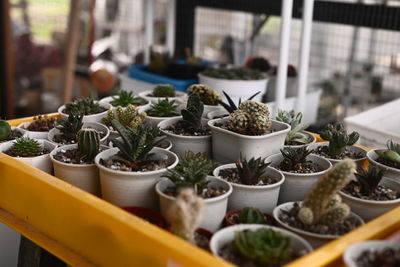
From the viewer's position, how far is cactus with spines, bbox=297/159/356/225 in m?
1.08

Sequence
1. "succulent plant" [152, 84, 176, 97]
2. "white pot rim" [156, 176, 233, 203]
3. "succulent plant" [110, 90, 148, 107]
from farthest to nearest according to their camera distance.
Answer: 1. "succulent plant" [152, 84, 176, 97]
2. "succulent plant" [110, 90, 148, 107]
3. "white pot rim" [156, 176, 233, 203]

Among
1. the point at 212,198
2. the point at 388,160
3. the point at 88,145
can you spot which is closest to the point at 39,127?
the point at 88,145

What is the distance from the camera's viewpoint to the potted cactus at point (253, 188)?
1.29 m

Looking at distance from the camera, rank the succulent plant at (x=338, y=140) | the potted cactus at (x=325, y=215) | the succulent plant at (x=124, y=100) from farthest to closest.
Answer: the succulent plant at (x=124, y=100) → the succulent plant at (x=338, y=140) → the potted cactus at (x=325, y=215)

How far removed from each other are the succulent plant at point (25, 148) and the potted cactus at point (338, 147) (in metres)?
0.84

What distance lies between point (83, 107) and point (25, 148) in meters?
0.33

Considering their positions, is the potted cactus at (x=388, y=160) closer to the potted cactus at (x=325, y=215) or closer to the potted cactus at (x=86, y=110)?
the potted cactus at (x=325, y=215)

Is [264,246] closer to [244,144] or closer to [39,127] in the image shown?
[244,144]

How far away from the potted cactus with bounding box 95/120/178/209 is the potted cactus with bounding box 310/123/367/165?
0.48 m

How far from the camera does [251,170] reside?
1.30 m

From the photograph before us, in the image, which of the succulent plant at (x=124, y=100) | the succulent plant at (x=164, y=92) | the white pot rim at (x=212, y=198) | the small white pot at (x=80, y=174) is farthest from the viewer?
the succulent plant at (x=164, y=92)

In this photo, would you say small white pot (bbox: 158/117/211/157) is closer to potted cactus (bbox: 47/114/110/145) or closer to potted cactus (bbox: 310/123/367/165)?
potted cactus (bbox: 47/114/110/145)

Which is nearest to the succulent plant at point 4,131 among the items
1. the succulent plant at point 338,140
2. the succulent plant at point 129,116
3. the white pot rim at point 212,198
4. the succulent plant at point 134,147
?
the succulent plant at point 129,116

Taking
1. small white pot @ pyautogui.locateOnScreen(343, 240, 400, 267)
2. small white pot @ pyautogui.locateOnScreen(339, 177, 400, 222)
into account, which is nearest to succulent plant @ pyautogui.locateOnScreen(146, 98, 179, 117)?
small white pot @ pyautogui.locateOnScreen(339, 177, 400, 222)
